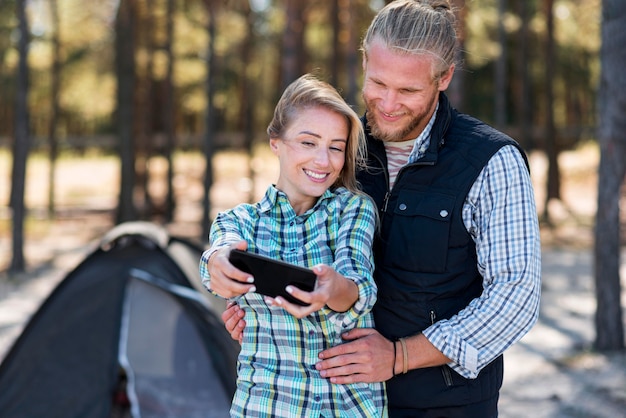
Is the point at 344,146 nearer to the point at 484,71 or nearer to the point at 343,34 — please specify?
the point at 343,34

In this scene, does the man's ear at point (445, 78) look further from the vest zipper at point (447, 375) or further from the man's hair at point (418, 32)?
the vest zipper at point (447, 375)

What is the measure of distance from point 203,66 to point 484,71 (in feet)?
47.5

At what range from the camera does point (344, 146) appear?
2.26 meters

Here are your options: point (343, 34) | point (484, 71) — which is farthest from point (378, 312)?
point (484, 71)

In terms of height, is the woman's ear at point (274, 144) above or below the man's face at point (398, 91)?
below

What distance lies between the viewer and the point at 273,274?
6.15ft

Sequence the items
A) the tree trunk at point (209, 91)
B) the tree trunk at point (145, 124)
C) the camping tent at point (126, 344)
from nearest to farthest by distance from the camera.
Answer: the camping tent at point (126, 344), the tree trunk at point (209, 91), the tree trunk at point (145, 124)

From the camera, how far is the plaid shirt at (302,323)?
2.06 metres

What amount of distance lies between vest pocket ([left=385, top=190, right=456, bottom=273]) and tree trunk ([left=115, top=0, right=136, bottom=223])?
13447 millimetres

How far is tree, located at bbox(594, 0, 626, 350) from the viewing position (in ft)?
23.7

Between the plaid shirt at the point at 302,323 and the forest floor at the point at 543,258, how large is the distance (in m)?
4.33

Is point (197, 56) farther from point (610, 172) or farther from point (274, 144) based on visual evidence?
point (274, 144)

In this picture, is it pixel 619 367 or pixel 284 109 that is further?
pixel 619 367

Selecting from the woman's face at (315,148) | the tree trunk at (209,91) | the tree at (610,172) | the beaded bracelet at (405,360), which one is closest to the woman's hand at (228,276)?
the woman's face at (315,148)
